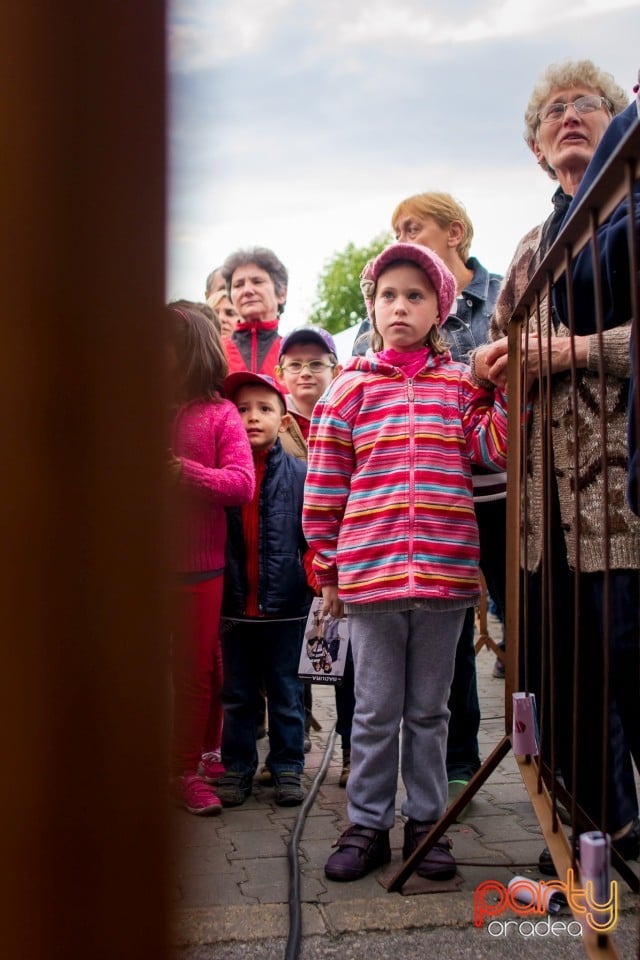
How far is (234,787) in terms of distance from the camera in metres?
3.38

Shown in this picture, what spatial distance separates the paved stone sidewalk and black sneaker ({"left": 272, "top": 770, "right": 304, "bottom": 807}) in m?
0.03

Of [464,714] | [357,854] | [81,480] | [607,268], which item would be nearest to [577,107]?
[607,268]

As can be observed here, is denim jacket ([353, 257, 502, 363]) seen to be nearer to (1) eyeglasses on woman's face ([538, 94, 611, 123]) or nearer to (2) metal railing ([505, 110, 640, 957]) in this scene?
(2) metal railing ([505, 110, 640, 957])

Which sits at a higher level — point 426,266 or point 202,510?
point 426,266

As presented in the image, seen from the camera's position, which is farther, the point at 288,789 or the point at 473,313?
the point at 473,313

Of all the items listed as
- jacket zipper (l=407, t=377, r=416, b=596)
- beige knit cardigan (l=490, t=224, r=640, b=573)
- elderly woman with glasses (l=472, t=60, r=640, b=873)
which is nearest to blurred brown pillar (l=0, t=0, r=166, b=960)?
elderly woman with glasses (l=472, t=60, r=640, b=873)

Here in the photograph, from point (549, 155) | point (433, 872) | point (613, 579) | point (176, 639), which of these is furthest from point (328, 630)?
point (176, 639)

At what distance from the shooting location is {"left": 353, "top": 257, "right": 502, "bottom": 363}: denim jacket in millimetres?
3533

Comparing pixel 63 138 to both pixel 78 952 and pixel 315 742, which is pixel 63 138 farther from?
pixel 315 742

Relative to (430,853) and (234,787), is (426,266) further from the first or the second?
(234,787)

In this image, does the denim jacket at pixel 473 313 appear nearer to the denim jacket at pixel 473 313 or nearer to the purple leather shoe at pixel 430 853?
the denim jacket at pixel 473 313

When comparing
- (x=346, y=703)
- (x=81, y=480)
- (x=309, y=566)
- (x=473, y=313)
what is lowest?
(x=346, y=703)

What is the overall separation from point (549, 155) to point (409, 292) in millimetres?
514

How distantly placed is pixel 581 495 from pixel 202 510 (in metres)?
1.21
